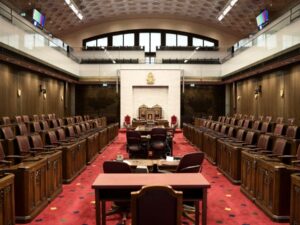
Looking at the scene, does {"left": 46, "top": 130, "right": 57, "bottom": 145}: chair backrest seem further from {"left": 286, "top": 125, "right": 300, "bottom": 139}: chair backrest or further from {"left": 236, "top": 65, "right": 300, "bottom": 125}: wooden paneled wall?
{"left": 236, "top": 65, "right": 300, "bottom": 125}: wooden paneled wall

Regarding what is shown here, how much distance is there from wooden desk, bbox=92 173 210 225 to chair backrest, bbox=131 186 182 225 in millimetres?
541

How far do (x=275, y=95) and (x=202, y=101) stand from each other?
8.83m

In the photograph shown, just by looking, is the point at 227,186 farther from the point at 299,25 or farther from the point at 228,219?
the point at 299,25

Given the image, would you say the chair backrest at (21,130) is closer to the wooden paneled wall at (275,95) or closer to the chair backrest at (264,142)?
the chair backrest at (264,142)

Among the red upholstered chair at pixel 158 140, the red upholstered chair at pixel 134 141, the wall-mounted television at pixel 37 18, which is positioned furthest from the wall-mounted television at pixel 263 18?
the wall-mounted television at pixel 37 18

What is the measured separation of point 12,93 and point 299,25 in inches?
393

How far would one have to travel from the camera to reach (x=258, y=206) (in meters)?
5.11

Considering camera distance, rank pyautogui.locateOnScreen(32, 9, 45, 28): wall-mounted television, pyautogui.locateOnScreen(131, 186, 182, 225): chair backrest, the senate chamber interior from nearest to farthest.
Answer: pyautogui.locateOnScreen(131, 186, 182, 225): chair backrest
the senate chamber interior
pyautogui.locateOnScreen(32, 9, 45, 28): wall-mounted television

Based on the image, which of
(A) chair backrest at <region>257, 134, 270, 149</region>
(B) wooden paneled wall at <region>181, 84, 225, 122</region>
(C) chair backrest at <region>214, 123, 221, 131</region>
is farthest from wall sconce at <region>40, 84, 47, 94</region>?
(A) chair backrest at <region>257, 134, 270, 149</region>

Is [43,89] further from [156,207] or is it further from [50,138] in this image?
[156,207]

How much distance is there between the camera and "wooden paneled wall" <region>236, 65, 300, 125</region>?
37.6 ft

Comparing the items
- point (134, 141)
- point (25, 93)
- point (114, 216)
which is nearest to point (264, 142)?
point (114, 216)

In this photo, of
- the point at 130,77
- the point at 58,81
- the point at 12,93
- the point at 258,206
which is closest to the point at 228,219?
the point at 258,206

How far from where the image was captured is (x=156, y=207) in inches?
109
